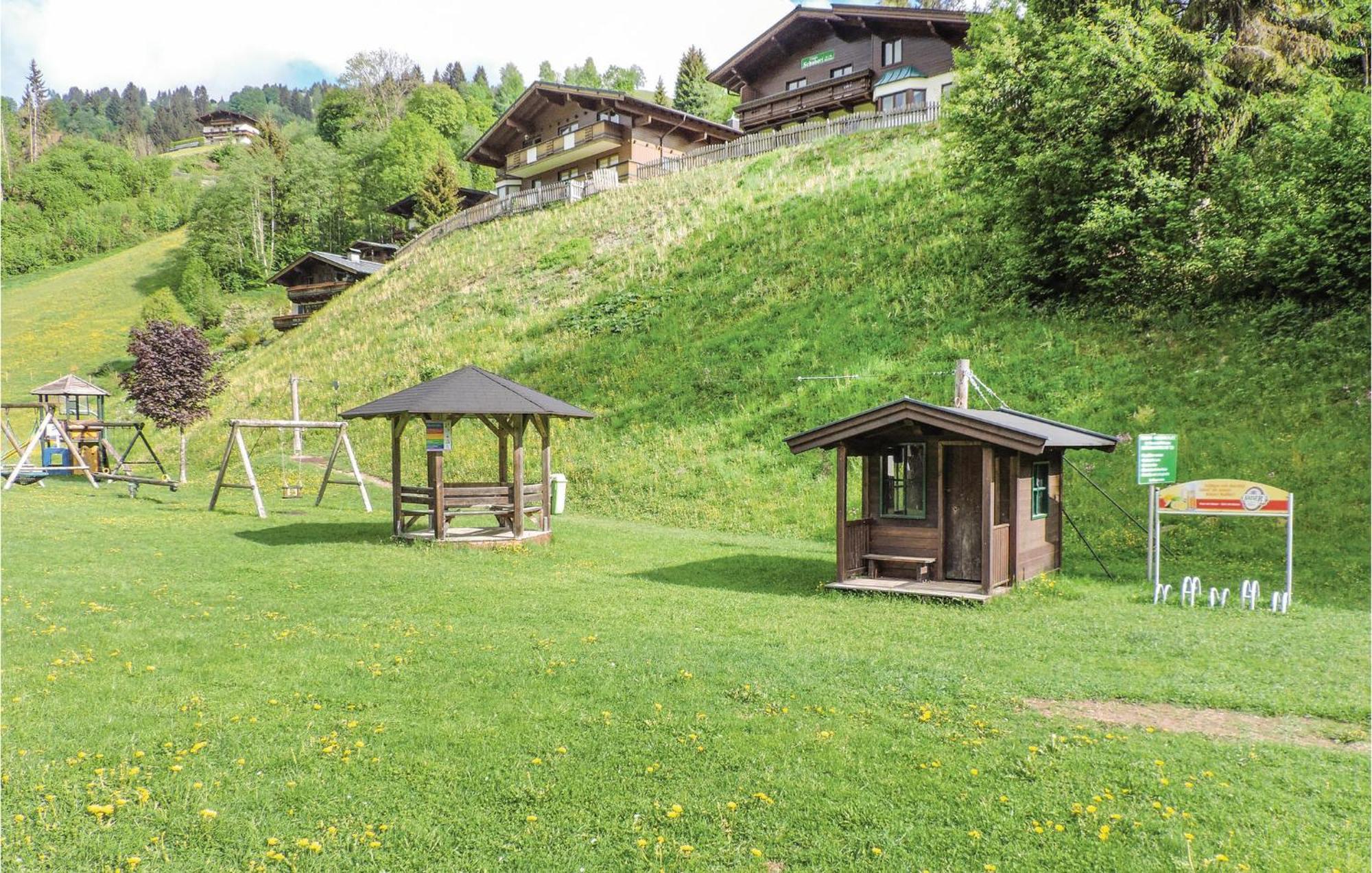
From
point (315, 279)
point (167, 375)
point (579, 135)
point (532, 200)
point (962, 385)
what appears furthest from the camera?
point (315, 279)

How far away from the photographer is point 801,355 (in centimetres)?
2795

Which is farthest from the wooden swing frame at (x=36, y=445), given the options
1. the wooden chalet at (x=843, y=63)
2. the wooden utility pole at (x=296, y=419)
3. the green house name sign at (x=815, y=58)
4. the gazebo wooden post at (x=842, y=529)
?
the green house name sign at (x=815, y=58)

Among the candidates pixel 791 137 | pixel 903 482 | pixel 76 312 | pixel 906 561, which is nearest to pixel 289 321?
pixel 76 312

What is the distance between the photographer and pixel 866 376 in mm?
25609

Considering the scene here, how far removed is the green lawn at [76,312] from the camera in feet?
188

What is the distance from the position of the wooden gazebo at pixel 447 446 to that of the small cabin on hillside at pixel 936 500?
6268 mm

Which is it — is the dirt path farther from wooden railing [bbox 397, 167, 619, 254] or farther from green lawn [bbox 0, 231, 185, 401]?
green lawn [bbox 0, 231, 185, 401]

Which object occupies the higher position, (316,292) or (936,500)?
(316,292)

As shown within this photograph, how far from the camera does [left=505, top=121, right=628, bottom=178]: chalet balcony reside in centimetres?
5541

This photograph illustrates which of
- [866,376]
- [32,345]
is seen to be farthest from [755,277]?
[32,345]

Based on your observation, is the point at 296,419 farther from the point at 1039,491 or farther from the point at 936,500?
the point at 1039,491

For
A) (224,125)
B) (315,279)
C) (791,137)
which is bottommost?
(315,279)

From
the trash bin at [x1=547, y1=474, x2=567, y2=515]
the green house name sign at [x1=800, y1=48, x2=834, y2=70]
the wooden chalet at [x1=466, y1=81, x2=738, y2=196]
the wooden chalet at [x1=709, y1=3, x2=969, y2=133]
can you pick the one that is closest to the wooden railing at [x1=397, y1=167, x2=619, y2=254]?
the wooden chalet at [x1=466, y1=81, x2=738, y2=196]

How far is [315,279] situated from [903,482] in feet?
189
